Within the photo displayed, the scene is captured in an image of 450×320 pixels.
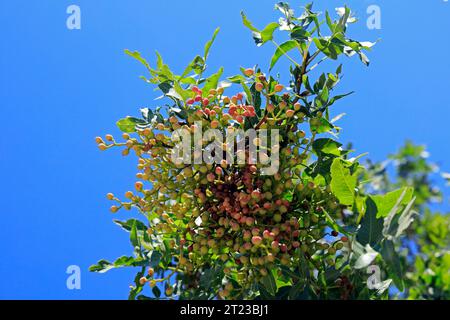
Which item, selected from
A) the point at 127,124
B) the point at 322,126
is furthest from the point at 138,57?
the point at 322,126

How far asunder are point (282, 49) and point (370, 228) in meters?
0.73

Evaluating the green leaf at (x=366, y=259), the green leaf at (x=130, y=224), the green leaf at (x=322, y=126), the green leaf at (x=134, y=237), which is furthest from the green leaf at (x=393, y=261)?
the green leaf at (x=130, y=224)

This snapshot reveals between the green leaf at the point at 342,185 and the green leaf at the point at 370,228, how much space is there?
115mm

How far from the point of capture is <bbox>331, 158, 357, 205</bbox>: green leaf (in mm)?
1880

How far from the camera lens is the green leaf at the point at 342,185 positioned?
6.17ft

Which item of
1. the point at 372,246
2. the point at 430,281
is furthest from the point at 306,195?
the point at 430,281

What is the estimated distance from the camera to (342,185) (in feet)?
6.21

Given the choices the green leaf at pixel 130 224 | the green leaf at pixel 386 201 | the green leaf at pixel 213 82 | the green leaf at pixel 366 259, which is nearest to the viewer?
the green leaf at pixel 366 259

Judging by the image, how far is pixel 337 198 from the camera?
1.97m

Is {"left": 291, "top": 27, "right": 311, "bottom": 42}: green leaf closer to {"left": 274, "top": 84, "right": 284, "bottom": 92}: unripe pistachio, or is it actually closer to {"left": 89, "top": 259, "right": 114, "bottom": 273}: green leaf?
{"left": 274, "top": 84, "right": 284, "bottom": 92}: unripe pistachio

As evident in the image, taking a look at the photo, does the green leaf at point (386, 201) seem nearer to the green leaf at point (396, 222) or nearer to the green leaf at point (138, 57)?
the green leaf at point (396, 222)

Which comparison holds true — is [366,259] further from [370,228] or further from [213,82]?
[213,82]

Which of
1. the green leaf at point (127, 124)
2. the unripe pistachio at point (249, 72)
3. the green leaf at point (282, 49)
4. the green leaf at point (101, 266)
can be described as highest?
the green leaf at point (282, 49)
